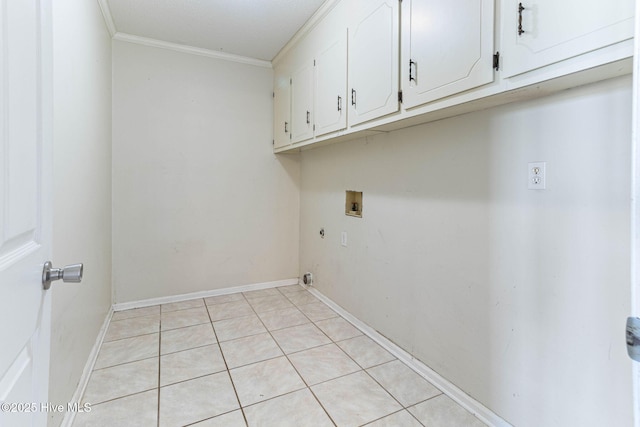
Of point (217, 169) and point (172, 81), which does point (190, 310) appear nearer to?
point (217, 169)

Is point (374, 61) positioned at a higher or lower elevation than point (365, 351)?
higher

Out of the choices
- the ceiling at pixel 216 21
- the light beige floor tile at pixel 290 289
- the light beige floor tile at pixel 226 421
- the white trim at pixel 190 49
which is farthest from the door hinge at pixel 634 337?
the white trim at pixel 190 49

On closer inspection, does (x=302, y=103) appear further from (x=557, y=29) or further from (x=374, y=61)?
(x=557, y=29)

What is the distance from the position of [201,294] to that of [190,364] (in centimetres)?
129

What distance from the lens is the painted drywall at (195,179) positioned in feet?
9.48

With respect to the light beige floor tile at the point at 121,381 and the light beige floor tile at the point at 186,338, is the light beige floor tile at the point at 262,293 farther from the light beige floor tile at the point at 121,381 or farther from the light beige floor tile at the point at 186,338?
the light beige floor tile at the point at 121,381

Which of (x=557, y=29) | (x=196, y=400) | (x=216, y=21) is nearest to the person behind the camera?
(x=557, y=29)

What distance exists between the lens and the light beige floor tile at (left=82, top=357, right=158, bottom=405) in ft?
5.62

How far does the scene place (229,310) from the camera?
2.91m

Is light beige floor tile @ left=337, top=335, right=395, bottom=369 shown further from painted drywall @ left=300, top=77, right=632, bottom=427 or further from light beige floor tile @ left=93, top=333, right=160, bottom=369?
light beige floor tile @ left=93, top=333, right=160, bottom=369

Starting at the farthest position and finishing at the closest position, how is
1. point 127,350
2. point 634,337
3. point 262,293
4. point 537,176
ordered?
point 262,293, point 127,350, point 537,176, point 634,337

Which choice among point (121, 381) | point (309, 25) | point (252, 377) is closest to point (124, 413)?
point (121, 381)

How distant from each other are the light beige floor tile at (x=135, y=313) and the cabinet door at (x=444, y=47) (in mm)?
Result: 2801

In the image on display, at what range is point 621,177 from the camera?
3.55ft
